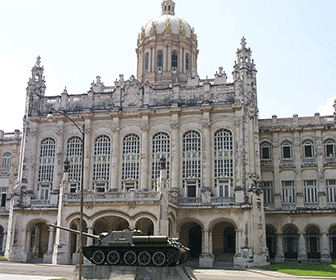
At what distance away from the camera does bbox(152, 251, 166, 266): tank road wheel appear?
26.8 metres

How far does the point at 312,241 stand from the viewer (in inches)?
2088

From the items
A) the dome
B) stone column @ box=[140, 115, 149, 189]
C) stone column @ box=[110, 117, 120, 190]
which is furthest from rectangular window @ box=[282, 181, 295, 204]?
the dome

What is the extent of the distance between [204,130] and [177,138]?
3069 mm

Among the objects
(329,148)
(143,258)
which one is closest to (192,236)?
(329,148)

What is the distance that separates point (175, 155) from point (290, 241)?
55.2ft

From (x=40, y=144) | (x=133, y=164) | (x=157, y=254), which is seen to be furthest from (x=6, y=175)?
(x=157, y=254)

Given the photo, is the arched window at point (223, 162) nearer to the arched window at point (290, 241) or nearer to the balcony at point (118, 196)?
the balcony at point (118, 196)

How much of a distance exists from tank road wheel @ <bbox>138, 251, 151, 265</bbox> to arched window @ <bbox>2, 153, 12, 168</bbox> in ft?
136

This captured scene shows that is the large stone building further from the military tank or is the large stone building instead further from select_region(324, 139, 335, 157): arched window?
the military tank

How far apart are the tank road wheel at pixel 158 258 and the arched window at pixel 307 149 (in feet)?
107

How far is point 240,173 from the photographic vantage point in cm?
4872

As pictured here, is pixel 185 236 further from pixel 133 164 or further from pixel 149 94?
pixel 149 94

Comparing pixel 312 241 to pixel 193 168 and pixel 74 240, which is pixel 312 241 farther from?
pixel 74 240

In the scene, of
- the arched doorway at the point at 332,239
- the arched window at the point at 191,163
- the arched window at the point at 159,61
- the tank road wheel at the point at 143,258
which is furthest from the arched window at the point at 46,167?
the arched doorway at the point at 332,239
